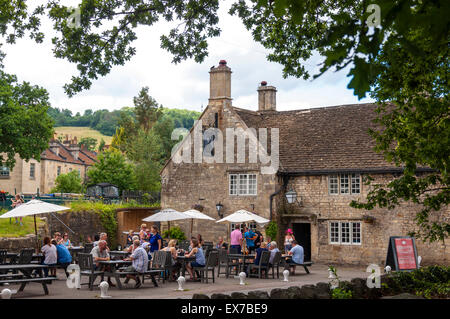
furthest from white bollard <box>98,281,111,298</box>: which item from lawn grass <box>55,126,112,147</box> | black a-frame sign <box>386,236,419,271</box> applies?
lawn grass <box>55,126,112,147</box>

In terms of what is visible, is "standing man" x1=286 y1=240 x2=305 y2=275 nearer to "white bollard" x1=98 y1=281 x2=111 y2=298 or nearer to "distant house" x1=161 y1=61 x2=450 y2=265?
"distant house" x1=161 y1=61 x2=450 y2=265

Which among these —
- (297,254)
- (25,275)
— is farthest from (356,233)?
(25,275)

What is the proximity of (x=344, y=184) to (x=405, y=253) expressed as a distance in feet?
27.3

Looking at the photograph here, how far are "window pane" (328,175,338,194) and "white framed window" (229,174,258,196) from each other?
3972 mm

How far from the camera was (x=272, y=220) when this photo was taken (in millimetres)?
28547

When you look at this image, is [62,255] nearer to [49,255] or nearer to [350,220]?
[49,255]

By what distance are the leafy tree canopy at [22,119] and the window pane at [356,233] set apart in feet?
73.5

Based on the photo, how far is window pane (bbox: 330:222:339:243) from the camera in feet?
90.6

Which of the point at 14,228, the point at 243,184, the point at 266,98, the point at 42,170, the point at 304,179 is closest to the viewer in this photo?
the point at 14,228

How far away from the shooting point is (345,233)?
27.3 meters
